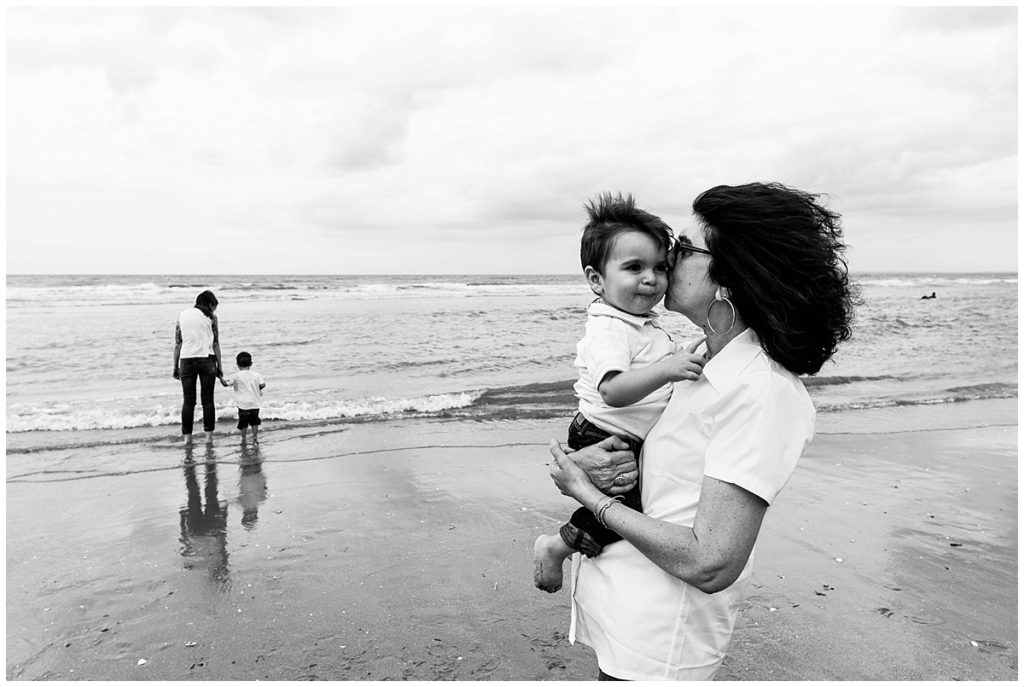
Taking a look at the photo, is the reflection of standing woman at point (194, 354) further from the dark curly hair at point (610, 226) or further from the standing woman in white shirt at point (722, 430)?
the standing woman in white shirt at point (722, 430)

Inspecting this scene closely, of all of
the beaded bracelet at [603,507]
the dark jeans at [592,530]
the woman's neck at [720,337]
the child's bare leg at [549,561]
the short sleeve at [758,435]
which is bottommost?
the child's bare leg at [549,561]

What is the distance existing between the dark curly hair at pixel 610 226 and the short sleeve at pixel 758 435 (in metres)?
0.83

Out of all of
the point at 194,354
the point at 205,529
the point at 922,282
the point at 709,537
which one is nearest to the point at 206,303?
the point at 194,354

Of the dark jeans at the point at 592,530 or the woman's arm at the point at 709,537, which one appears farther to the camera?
the dark jeans at the point at 592,530

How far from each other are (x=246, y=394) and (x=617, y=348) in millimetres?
8347

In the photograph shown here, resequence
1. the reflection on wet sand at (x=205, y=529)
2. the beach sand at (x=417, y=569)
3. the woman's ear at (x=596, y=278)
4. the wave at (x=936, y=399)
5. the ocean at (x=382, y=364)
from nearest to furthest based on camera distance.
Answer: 1. the woman's ear at (x=596, y=278)
2. the beach sand at (x=417, y=569)
3. the reflection on wet sand at (x=205, y=529)
4. the ocean at (x=382, y=364)
5. the wave at (x=936, y=399)

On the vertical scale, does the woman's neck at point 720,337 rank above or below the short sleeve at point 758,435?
above

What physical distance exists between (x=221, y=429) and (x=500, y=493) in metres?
5.38

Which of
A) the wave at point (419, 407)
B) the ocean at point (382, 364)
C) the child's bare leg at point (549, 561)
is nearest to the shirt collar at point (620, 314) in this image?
the child's bare leg at point (549, 561)

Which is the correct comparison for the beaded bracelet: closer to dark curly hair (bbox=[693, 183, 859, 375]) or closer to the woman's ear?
dark curly hair (bbox=[693, 183, 859, 375])

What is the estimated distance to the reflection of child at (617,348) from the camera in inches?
82.9

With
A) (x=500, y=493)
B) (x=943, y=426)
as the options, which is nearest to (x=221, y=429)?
(x=500, y=493)

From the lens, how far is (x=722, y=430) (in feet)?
5.38

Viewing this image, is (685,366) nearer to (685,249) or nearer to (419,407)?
(685,249)
